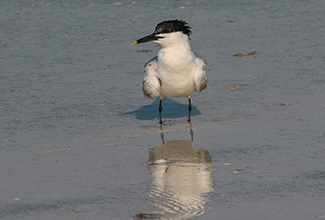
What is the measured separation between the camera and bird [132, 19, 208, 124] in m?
6.25

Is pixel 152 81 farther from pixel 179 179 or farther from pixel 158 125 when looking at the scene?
pixel 179 179

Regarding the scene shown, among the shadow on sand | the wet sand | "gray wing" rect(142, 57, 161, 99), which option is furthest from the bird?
the wet sand

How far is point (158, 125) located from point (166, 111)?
26.0 inches

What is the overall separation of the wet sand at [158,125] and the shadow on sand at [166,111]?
0.8 inches

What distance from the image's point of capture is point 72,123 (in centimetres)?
632

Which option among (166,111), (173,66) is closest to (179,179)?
(173,66)

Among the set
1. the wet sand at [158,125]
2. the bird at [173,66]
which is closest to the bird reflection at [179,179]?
the wet sand at [158,125]

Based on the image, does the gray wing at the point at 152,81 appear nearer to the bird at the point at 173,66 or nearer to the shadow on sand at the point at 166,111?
the bird at the point at 173,66

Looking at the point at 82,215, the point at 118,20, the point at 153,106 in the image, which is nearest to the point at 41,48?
Result: the point at 118,20

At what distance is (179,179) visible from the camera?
448 centimetres

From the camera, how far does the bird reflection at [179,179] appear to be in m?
3.88

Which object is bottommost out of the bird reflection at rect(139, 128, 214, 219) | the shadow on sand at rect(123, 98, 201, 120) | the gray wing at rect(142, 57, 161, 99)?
the bird reflection at rect(139, 128, 214, 219)

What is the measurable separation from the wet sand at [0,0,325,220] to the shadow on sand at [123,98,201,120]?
0.02m

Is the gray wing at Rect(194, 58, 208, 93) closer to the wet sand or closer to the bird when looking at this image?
the bird
